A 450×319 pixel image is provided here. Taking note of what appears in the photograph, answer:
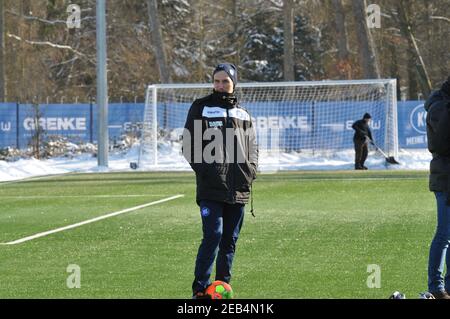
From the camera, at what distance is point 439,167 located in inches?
378

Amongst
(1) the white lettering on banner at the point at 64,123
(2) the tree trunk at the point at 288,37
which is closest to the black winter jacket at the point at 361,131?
(1) the white lettering on banner at the point at 64,123

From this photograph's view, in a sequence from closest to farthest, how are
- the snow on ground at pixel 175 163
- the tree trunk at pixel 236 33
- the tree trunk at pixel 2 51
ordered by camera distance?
the snow on ground at pixel 175 163, the tree trunk at pixel 2 51, the tree trunk at pixel 236 33

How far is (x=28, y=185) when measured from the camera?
90.2ft

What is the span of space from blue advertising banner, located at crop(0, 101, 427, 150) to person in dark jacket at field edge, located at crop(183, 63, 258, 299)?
31.3m

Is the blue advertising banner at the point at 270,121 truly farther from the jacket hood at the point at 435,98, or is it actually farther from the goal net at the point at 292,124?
the jacket hood at the point at 435,98

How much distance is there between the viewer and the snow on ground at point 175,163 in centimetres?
3525

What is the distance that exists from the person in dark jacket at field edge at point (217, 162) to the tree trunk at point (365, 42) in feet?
115

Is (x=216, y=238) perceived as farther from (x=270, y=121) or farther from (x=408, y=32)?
(x=408, y=32)

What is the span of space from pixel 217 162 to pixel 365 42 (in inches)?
1401

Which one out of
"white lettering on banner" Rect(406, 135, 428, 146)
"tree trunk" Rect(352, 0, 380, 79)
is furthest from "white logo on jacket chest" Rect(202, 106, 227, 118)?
"tree trunk" Rect(352, 0, 380, 79)

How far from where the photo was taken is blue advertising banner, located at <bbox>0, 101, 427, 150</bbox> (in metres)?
42.0

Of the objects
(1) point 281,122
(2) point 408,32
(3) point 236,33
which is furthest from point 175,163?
(3) point 236,33

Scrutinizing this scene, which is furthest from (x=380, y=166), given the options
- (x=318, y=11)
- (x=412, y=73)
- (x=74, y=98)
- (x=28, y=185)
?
(x=74, y=98)
